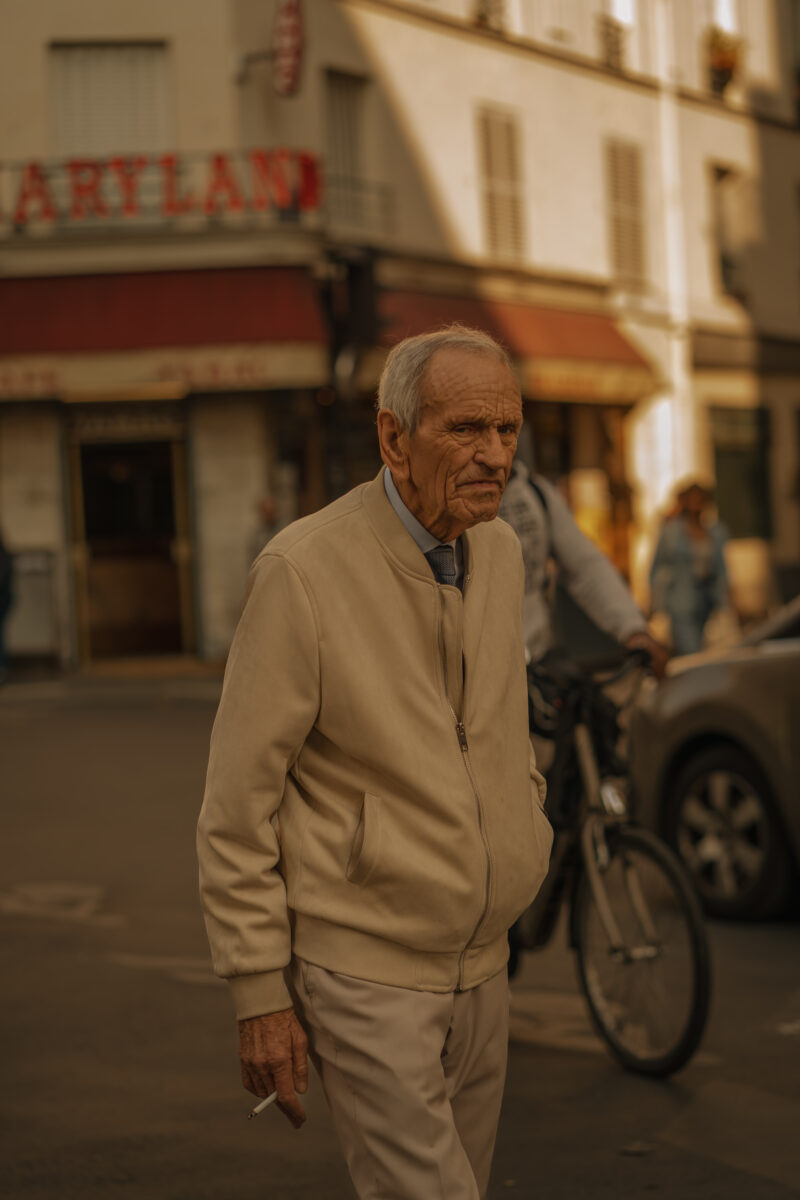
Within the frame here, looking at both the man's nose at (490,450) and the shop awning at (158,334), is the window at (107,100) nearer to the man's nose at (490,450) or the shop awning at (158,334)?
the shop awning at (158,334)

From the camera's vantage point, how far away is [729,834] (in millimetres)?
6848

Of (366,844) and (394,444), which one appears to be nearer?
(366,844)

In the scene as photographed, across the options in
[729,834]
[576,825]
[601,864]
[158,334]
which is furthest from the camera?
[158,334]

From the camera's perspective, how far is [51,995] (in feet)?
19.8

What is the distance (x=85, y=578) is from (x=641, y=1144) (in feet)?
57.4

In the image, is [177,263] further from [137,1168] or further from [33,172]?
[137,1168]

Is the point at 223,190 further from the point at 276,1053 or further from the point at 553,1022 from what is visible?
the point at 276,1053

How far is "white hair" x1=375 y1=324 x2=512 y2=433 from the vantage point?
2.61 metres

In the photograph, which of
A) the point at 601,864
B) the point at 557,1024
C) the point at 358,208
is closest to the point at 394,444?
the point at 601,864

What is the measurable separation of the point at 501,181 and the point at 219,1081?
20386 millimetres

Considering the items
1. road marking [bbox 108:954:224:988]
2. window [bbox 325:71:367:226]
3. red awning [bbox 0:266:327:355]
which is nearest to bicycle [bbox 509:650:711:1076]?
road marking [bbox 108:954:224:988]

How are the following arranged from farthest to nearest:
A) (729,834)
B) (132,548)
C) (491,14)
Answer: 1. (491,14)
2. (132,548)
3. (729,834)

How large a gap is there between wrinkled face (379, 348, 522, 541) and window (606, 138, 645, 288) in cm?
2378

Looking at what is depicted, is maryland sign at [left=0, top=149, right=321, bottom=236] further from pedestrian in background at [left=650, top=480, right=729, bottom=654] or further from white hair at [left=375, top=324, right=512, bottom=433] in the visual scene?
white hair at [left=375, top=324, right=512, bottom=433]
